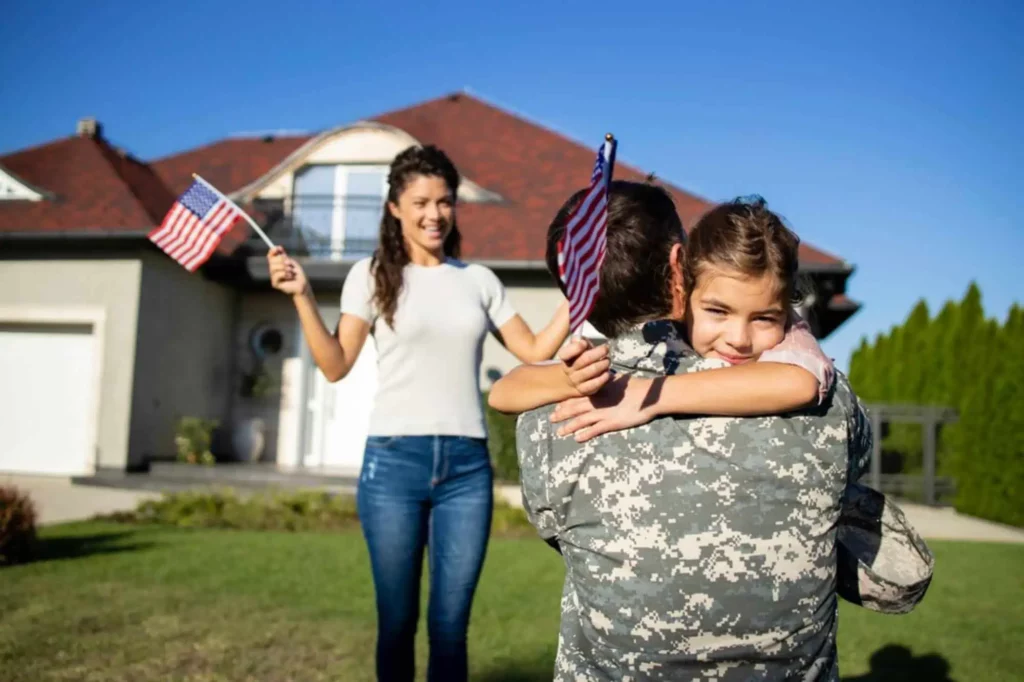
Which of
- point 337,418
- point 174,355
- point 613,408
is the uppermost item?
point 174,355

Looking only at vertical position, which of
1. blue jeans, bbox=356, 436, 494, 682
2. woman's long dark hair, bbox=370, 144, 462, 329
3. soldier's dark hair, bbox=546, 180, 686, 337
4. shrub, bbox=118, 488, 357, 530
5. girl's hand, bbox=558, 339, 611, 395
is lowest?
shrub, bbox=118, 488, 357, 530

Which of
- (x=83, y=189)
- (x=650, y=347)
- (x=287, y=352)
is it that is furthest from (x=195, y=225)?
(x=83, y=189)

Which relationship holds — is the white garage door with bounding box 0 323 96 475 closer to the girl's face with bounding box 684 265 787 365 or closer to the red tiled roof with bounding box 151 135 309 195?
the red tiled roof with bounding box 151 135 309 195

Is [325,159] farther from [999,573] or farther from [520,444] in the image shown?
[520,444]

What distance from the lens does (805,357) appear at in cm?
137

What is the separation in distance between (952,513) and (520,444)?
41.9 feet

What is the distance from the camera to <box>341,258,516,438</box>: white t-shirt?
273 centimetres

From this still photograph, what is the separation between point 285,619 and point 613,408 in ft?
13.8

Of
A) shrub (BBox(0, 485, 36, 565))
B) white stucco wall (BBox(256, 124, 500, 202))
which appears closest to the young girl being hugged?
shrub (BBox(0, 485, 36, 565))

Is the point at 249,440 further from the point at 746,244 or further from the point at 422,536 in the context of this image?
the point at 746,244

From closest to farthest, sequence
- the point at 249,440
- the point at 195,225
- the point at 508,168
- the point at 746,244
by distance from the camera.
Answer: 1. the point at 746,244
2. the point at 195,225
3. the point at 249,440
4. the point at 508,168

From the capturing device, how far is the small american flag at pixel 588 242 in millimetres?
1413

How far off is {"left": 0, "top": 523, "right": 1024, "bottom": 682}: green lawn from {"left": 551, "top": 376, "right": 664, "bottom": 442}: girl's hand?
2.97m

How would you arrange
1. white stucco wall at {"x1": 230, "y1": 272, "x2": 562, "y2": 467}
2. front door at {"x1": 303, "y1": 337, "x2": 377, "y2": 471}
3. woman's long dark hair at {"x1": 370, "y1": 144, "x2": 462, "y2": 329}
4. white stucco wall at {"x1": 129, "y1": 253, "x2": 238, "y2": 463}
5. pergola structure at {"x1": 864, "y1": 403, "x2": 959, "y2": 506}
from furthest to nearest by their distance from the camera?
front door at {"x1": 303, "y1": 337, "x2": 377, "y2": 471} → white stucco wall at {"x1": 230, "y1": 272, "x2": 562, "y2": 467} → white stucco wall at {"x1": 129, "y1": 253, "x2": 238, "y2": 463} → pergola structure at {"x1": 864, "y1": 403, "x2": 959, "y2": 506} → woman's long dark hair at {"x1": 370, "y1": 144, "x2": 462, "y2": 329}
